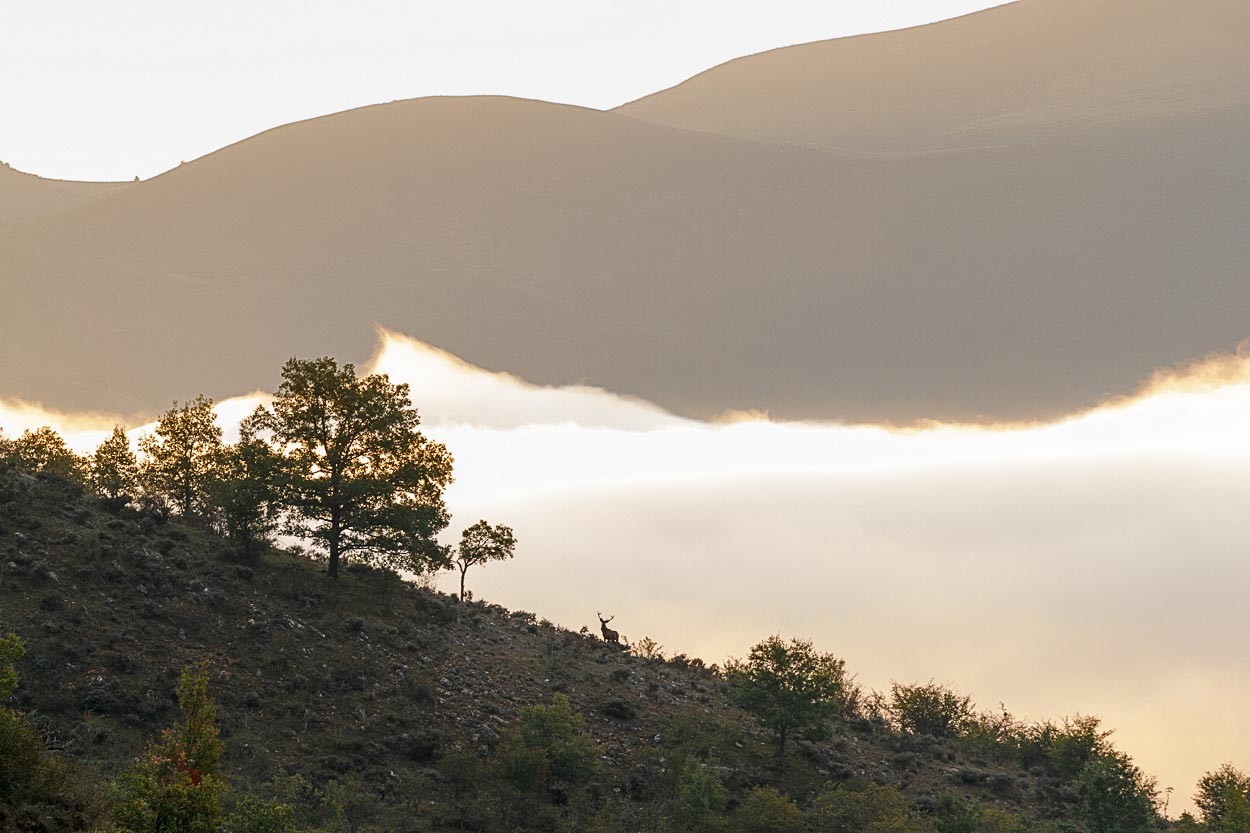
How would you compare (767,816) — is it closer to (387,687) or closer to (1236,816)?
(387,687)

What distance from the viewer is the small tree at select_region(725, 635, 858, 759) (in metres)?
53.2

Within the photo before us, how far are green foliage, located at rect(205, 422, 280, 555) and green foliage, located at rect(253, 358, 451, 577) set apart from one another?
0.64 meters

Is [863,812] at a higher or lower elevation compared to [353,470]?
lower

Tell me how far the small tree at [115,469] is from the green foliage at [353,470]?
21521mm

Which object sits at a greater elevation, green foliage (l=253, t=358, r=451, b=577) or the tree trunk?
green foliage (l=253, t=358, r=451, b=577)

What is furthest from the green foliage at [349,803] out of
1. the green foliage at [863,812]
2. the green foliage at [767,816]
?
the green foliage at [863,812]

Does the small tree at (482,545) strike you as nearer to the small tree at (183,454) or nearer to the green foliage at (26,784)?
the small tree at (183,454)

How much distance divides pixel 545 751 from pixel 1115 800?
26826mm

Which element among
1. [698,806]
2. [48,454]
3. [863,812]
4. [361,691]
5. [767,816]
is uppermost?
[48,454]

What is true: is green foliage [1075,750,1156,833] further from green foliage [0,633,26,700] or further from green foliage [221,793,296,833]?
green foliage [0,633,26,700]

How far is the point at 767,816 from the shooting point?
44562 mm

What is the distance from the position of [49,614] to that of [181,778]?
2276 cm

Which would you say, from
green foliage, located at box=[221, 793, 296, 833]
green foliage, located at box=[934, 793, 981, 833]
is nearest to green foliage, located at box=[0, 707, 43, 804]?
green foliage, located at box=[221, 793, 296, 833]

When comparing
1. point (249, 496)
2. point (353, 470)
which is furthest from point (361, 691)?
point (353, 470)
